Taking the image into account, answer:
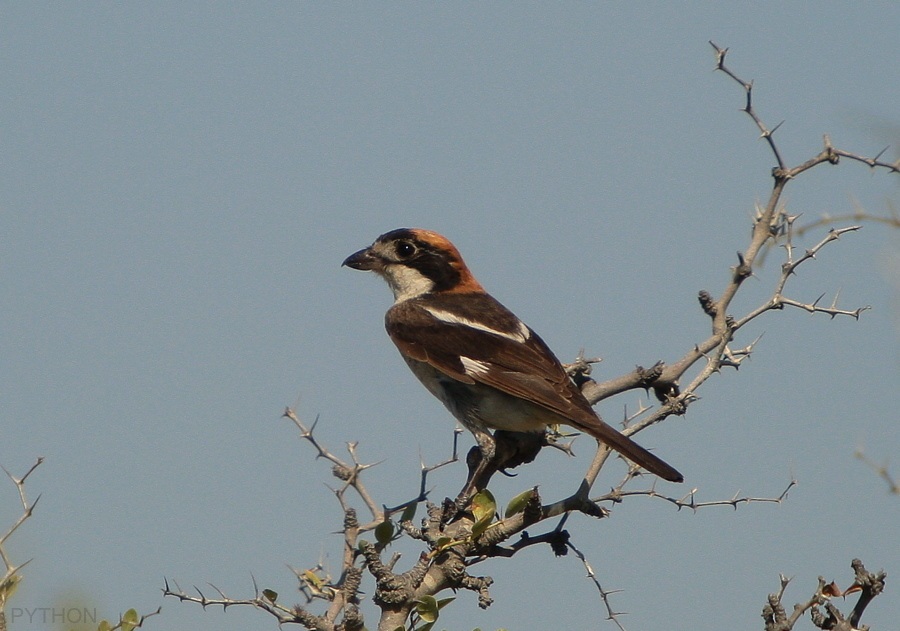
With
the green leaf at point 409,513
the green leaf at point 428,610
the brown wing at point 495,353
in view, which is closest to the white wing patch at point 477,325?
the brown wing at point 495,353

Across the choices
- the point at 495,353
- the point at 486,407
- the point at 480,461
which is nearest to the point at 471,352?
the point at 495,353

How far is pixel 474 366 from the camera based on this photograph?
4.94m

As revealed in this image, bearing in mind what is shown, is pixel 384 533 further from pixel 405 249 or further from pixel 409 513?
pixel 405 249

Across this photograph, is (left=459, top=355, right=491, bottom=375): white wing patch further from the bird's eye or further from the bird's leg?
the bird's eye

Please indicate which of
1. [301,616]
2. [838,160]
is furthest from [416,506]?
[838,160]

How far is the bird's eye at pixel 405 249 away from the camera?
6031 mm

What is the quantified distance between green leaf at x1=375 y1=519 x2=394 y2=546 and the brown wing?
0.90m

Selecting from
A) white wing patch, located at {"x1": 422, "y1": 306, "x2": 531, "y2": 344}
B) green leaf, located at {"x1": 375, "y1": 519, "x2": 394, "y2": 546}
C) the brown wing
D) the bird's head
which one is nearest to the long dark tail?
the brown wing

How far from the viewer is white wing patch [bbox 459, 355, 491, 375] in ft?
16.0

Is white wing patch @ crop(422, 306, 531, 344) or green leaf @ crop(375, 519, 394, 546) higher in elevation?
white wing patch @ crop(422, 306, 531, 344)

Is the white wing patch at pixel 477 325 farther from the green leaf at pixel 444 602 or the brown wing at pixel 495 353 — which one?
the green leaf at pixel 444 602

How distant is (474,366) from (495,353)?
0.15 metres

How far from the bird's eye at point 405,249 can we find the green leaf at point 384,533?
2.76 m

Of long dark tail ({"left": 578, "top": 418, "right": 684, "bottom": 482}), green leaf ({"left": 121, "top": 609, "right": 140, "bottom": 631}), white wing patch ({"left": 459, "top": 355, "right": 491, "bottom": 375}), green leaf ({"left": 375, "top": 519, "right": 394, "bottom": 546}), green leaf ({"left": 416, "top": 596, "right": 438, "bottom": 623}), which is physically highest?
white wing patch ({"left": 459, "top": 355, "right": 491, "bottom": 375})
